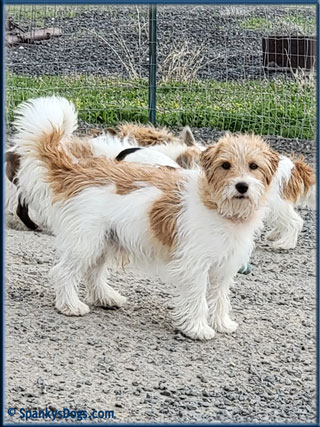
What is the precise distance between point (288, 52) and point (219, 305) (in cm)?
697

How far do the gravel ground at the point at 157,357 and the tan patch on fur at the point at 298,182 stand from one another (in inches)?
46.3

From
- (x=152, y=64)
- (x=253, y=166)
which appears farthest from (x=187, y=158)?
(x=152, y=64)

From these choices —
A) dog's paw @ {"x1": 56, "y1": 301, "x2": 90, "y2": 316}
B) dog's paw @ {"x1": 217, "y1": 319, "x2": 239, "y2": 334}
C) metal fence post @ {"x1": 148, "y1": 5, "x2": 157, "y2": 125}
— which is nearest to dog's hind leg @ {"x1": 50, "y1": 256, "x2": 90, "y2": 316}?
dog's paw @ {"x1": 56, "y1": 301, "x2": 90, "y2": 316}

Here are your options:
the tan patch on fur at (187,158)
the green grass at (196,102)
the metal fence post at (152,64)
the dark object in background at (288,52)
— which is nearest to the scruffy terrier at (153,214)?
the tan patch on fur at (187,158)

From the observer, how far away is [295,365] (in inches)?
214

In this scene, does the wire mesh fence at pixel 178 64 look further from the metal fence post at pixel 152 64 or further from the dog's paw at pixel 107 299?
the dog's paw at pixel 107 299

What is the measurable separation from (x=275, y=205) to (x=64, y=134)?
2.65 meters

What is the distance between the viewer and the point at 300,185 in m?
7.92

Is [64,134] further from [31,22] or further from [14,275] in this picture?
[31,22]

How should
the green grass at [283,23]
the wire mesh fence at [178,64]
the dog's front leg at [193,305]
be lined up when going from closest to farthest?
the dog's front leg at [193,305] → the wire mesh fence at [178,64] → the green grass at [283,23]

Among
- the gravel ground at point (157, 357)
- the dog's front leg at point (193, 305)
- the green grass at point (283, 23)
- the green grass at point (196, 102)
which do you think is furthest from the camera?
the green grass at point (283, 23)

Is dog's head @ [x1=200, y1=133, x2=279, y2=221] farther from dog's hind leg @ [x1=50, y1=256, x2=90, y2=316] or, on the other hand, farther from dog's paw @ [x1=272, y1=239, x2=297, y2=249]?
dog's paw @ [x1=272, y1=239, x2=297, y2=249]

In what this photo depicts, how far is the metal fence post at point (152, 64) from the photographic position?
10666 millimetres

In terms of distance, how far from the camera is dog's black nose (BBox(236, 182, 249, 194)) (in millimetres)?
5297
